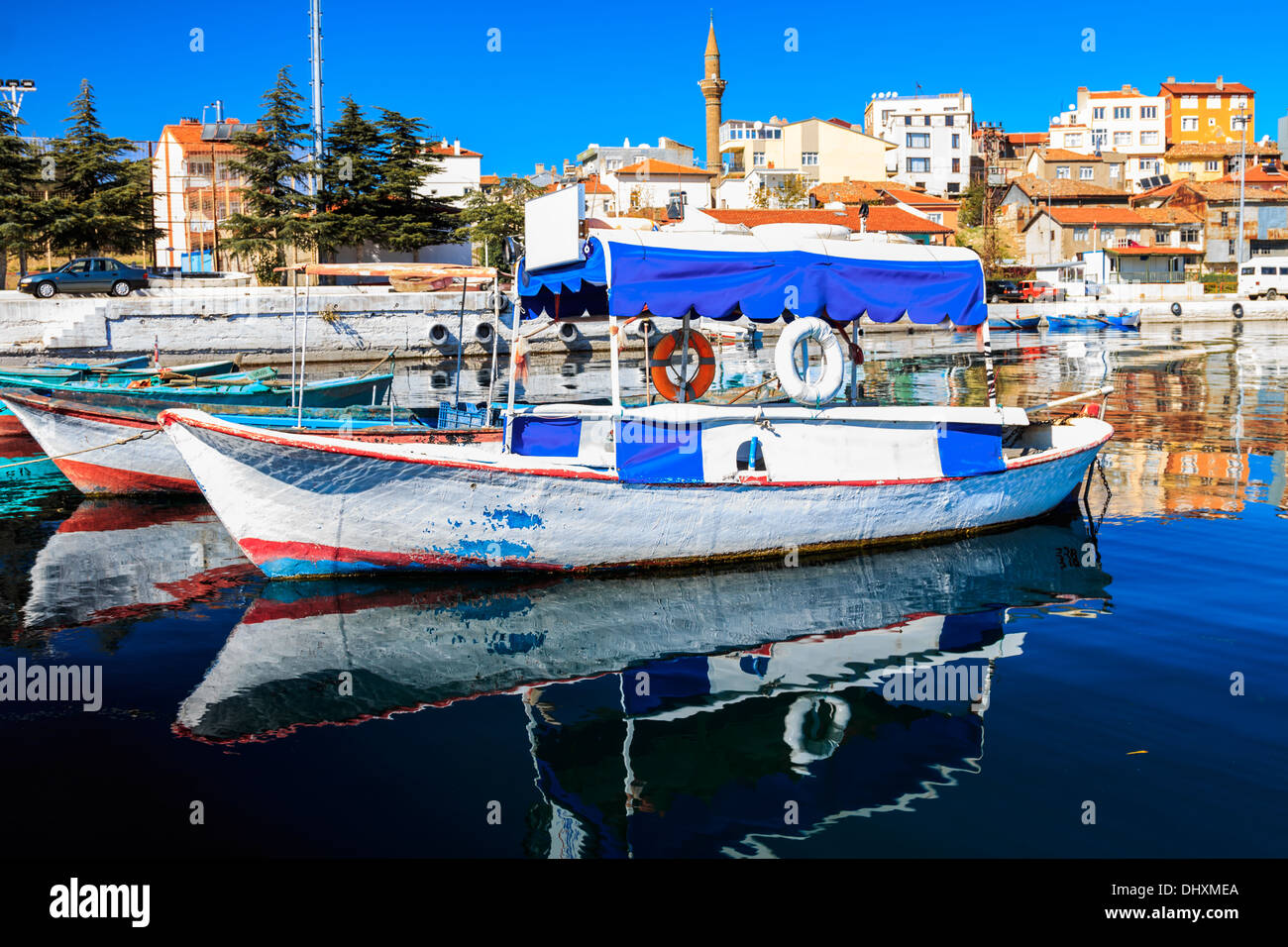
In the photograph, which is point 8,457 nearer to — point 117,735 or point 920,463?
point 117,735

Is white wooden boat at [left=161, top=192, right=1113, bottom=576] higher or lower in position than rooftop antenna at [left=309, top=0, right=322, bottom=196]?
lower

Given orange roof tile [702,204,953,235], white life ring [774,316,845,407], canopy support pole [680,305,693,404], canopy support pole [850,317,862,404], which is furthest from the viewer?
orange roof tile [702,204,953,235]

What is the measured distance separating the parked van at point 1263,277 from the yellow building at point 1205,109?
1640 inches

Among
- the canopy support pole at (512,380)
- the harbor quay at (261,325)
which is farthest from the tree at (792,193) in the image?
the canopy support pole at (512,380)

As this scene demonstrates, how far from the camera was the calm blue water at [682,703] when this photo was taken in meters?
5.61

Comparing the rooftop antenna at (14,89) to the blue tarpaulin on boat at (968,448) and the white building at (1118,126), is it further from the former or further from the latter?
the white building at (1118,126)

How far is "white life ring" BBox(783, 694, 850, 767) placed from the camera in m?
6.58

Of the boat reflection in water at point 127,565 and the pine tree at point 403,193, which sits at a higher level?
the pine tree at point 403,193

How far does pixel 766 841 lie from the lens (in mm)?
5480

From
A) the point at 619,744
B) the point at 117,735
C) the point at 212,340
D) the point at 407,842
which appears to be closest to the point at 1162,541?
the point at 619,744

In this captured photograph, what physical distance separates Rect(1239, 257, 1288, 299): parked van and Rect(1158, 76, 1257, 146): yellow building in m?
41.7

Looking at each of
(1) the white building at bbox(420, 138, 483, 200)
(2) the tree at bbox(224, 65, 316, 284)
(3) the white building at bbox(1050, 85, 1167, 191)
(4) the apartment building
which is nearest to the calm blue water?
(2) the tree at bbox(224, 65, 316, 284)

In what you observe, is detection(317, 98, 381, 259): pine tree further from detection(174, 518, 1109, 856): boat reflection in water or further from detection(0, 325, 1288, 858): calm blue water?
detection(174, 518, 1109, 856): boat reflection in water
